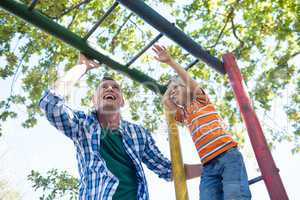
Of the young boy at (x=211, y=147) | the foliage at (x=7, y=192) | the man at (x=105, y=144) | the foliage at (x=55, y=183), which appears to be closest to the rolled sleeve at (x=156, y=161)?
the man at (x=105, y=144)

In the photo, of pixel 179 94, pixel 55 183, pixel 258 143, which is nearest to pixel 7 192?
pixel 55 183

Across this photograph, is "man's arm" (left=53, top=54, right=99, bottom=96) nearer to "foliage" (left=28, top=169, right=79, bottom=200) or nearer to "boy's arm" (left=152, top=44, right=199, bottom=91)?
"boy's arm" (left=152, top=44, right=199, bottom=91)

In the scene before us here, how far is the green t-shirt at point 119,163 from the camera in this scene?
196cm

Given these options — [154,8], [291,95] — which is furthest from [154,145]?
[291,95]

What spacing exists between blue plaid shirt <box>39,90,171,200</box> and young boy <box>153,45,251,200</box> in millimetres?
466

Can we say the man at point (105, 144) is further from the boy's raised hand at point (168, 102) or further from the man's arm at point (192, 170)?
the boy's raised hand at point (168, 102)

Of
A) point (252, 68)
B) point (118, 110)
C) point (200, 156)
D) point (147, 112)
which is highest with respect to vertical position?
point (252, 68)

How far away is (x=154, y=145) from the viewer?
8.44 feet

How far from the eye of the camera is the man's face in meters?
2.41

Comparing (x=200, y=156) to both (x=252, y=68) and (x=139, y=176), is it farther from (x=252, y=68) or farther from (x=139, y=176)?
(x=252, y=68)

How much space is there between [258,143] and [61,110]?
121cm

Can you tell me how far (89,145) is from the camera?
80.2 inches

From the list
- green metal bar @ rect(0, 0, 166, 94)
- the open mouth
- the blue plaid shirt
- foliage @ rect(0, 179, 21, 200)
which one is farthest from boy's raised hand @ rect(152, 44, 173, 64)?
foliage @ rect(0, 179, 21, 200)

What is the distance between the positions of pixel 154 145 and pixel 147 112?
12.3ft
